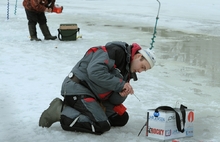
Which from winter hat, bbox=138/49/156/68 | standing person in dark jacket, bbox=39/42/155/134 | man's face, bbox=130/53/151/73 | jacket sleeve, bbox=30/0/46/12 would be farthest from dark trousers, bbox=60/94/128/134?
jacket sleeve, bbox=30/0/46/12

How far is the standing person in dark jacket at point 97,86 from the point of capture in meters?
3.33

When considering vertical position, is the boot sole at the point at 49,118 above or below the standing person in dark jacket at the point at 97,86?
below

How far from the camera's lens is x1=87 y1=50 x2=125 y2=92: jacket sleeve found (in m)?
3.29

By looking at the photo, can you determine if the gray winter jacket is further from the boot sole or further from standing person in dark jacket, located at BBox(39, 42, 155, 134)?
the boot sole

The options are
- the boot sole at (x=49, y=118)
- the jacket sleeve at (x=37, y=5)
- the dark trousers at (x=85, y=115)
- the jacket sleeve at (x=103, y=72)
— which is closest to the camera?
the jacket sleeve at (x=103, y=72)

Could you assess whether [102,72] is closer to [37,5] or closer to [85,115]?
[85,115]

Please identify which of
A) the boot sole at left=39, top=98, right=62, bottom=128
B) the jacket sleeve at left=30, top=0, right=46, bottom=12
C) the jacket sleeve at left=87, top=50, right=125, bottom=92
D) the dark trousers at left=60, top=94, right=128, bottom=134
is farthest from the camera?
the jacket sleeve at left=30, top=0, right=46, bottom=12

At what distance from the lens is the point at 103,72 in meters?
3.29

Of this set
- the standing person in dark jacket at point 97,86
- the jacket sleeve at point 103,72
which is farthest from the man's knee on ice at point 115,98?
the jacket sleeve at point 103,72

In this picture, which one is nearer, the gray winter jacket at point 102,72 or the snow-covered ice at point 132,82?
the gray winter jacket at point 102,72

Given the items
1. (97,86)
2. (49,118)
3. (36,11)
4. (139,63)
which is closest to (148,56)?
(139,63)

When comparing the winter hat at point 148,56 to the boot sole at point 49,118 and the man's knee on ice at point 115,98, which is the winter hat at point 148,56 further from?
the boot sole at point 49,118

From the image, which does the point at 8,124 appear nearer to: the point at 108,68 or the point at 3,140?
the point at 3,140

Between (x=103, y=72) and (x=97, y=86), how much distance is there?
238mm
